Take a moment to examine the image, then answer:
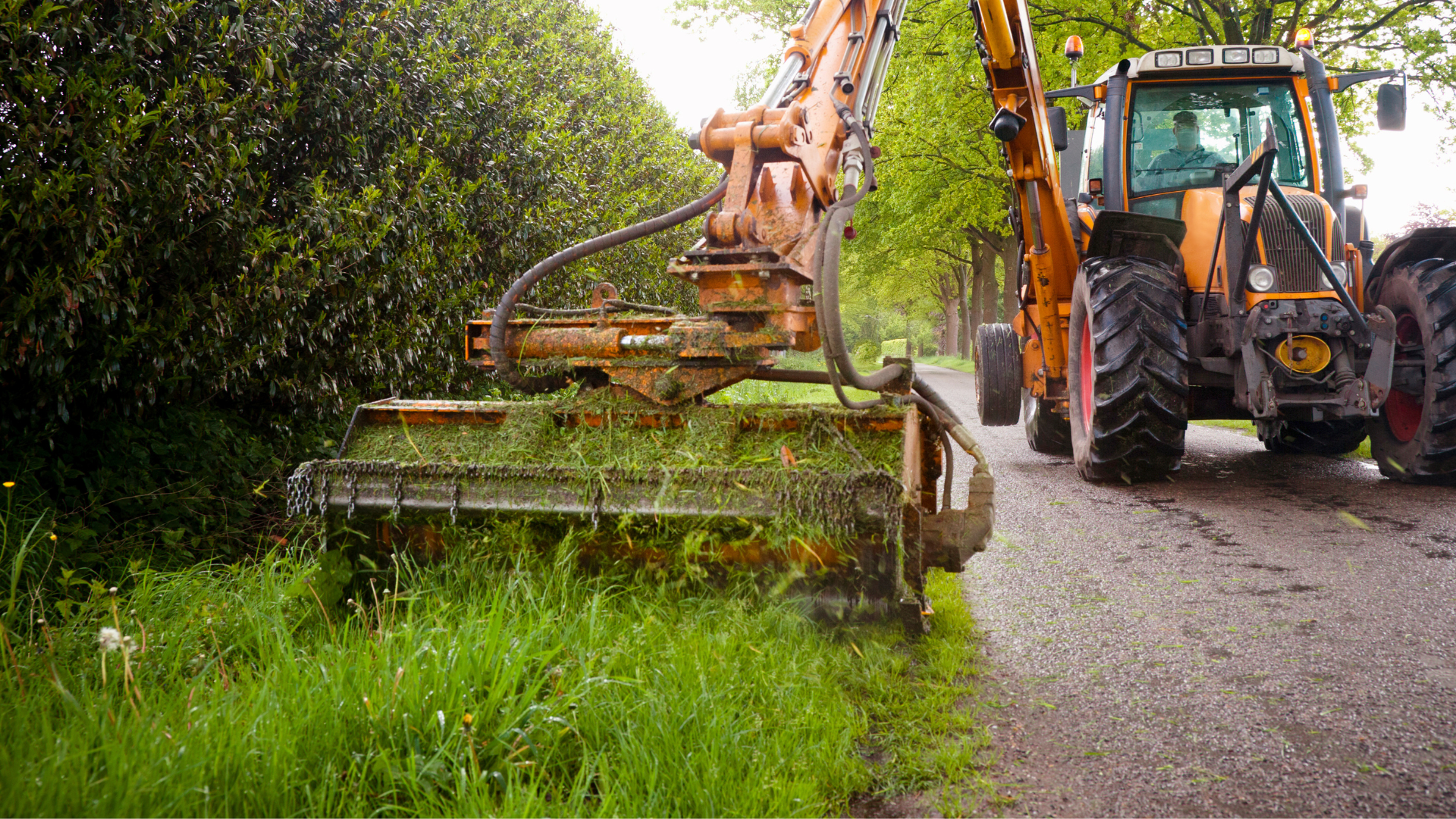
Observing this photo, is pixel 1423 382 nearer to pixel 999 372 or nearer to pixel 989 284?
pixel 999 372

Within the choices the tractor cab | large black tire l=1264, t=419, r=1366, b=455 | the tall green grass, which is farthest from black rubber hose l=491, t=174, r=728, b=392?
large black tire l=1264, t=419, r=1366, b=455

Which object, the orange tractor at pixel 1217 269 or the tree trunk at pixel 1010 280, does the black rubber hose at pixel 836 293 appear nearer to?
the orange tractor at pixel 1217 269

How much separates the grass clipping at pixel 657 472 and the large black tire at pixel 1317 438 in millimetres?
5135

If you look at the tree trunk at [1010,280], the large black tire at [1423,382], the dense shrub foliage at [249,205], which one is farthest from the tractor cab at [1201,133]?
the tree trunk at [1010,280]

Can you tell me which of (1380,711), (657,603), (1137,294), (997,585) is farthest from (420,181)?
(1380,711)

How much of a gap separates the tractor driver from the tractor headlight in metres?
1.24

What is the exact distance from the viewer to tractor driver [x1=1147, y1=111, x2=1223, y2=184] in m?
6.09

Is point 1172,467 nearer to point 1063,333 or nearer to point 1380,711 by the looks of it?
point 1063,333

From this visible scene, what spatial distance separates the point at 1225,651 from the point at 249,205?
4.11 metres

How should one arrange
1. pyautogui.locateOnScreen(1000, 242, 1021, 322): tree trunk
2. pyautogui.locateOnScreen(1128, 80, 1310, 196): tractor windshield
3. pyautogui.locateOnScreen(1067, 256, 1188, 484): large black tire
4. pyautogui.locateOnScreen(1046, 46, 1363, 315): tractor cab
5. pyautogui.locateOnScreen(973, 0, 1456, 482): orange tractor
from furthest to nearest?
pyautogui.locateOnScreen(1000, 242, 1021, 322): tree trunk, pyautogui.locateOnScreen(1128, 80, 1310, 196): tractor windshield, pyautogui.locateOnScreen(1046, 46, 1363, 315): tractor cab, pyautogui.locateOnScreen(1067, 256, 1188, 484): large black tire, pyautogui.locateOnScreen(973, 0, 1456, 482): orange tractor

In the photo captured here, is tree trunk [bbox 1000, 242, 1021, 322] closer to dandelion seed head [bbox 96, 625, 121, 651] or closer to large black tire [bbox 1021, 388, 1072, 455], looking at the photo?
large black tire [bbox 1021, 388, 1072, 455]

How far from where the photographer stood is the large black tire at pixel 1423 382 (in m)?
4.95

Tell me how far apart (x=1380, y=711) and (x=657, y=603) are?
211 centimetres

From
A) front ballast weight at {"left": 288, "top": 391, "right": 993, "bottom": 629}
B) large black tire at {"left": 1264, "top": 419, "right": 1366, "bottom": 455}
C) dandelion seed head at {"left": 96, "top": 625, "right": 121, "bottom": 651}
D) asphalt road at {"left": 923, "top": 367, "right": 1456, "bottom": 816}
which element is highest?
front ballast weight at {"left": 288, "top": 391, "right": 993, "bottom": 629}
